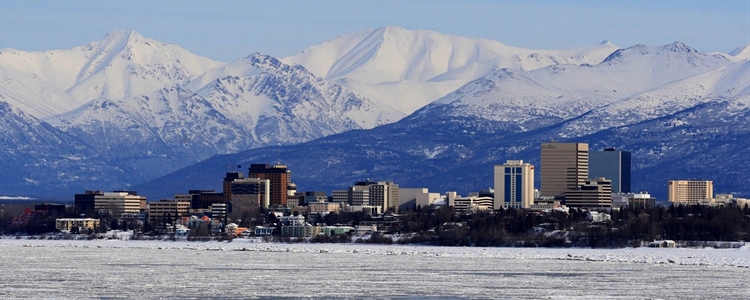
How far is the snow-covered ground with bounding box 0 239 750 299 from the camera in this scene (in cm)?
11438

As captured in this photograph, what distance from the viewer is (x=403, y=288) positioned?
388 ft

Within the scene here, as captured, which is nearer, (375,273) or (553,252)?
(375,273)

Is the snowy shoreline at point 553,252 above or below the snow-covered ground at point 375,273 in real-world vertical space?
above

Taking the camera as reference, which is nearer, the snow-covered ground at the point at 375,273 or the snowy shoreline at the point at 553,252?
the snow-covered ground at the point at 375,273

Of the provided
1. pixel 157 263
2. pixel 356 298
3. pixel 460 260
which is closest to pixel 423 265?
pixel 460 260

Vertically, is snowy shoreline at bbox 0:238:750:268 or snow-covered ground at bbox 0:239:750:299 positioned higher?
snowy shoreline at bbox 0:238:750:268

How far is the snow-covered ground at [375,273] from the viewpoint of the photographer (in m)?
114

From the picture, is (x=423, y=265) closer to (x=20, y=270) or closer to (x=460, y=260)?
(x=460, y=260)

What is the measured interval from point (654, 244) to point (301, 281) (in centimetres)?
7916

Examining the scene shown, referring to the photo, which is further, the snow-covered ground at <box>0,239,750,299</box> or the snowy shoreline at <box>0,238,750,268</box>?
the snowy shoreline at <box>0,238,750,268</box>

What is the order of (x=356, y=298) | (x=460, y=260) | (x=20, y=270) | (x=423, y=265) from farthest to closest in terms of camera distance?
(x=460, y=260), (x=423, y=265), (x=20, y=270), (x=356, y=298)

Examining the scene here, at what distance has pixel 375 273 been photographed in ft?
443

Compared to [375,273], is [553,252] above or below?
above

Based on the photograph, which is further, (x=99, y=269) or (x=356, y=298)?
(x=99, y=269)
